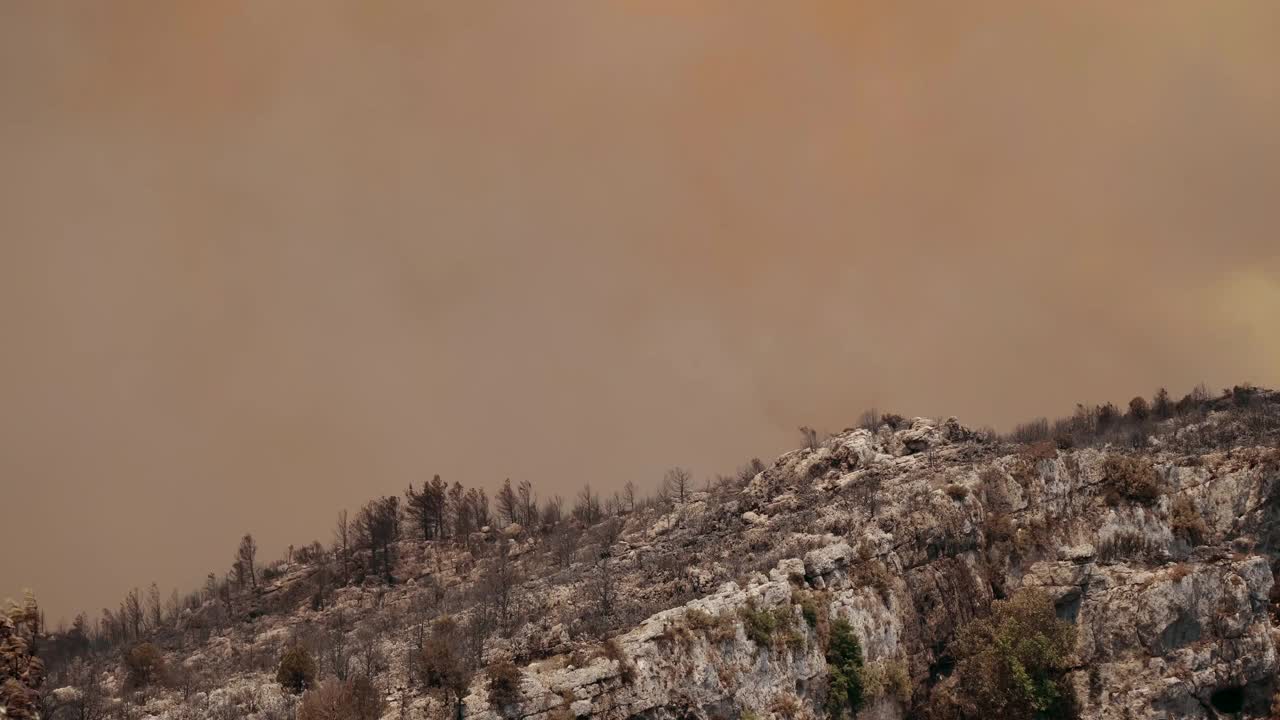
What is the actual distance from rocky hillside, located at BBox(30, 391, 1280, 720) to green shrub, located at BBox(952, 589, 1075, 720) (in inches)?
10.0

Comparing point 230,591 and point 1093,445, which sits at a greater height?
point 230,591

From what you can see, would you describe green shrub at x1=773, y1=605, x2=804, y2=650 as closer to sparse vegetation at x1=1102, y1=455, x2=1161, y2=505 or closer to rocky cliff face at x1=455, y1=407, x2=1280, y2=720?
rocky cliff face at x1=455, y1=407, x2=1280, y2=720

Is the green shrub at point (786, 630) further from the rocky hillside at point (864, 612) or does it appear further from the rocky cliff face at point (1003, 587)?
the rocky cliff face at point (1003, 587)

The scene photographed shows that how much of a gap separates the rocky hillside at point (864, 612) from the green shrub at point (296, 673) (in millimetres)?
1025

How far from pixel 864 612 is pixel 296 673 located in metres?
49.0

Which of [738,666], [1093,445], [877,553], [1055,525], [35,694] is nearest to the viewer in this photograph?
[35,694]

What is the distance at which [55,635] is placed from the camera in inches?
6019

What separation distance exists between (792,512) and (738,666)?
30.0 m

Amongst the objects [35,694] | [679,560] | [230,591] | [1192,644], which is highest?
[230,591]

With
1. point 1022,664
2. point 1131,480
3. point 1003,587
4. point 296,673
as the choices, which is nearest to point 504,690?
point 296,673

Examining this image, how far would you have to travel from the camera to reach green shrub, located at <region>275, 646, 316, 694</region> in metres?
77.2

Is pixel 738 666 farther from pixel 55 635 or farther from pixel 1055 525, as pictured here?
pixel 55 635

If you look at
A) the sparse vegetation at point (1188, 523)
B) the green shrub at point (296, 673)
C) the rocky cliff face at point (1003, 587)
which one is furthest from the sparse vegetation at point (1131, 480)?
the green shrub at point (296, 673)

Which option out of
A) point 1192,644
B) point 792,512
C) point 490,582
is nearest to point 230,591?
point 490,582
